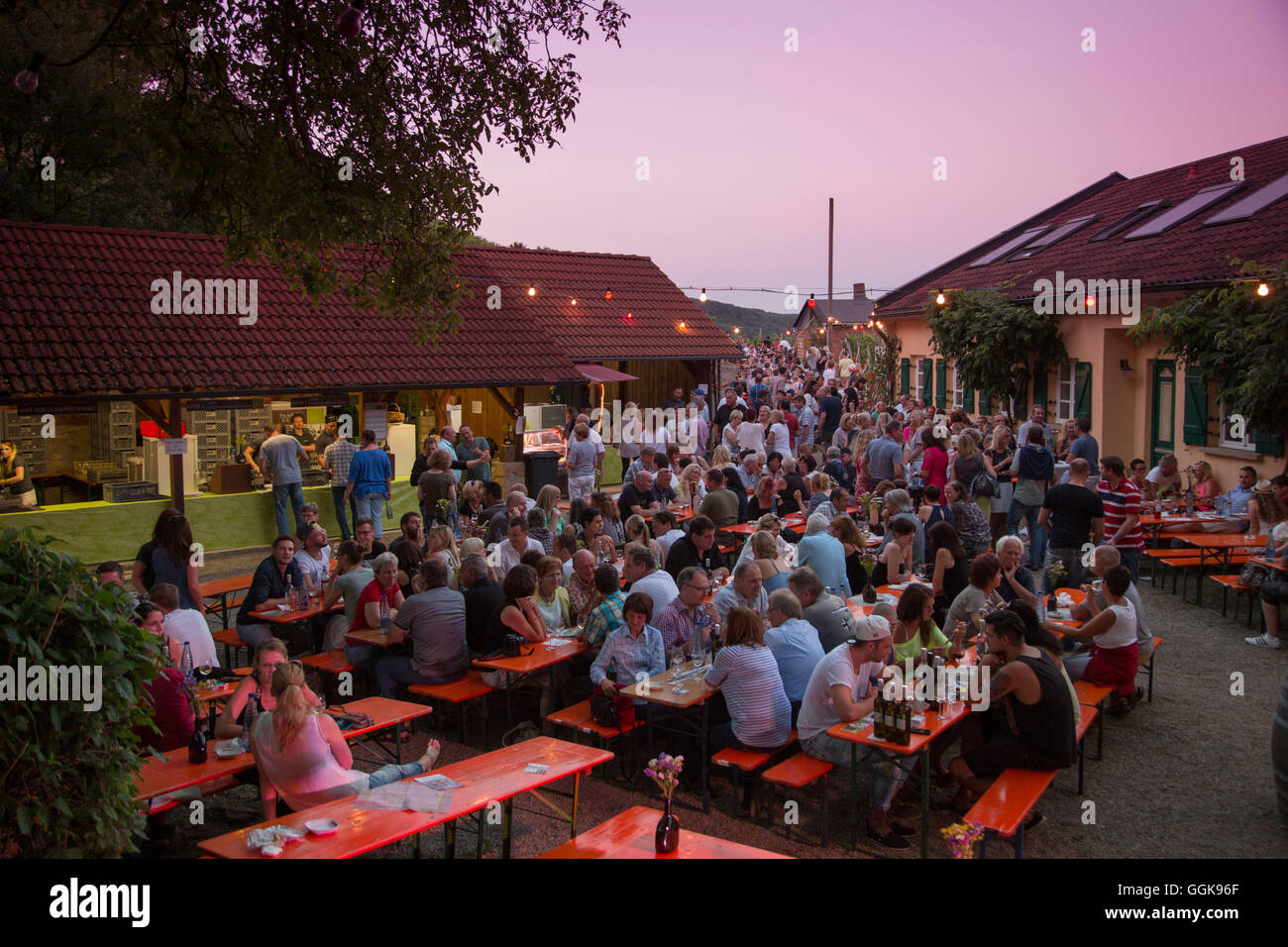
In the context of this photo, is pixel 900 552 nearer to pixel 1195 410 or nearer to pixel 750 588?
pixel 750 588

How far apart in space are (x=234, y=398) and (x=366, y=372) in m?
1.98

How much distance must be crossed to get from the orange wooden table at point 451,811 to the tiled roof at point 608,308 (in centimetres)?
1652

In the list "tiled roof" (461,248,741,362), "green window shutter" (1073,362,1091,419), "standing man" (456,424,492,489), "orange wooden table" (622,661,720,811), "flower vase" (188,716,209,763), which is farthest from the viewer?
"tiled roof" (461,248,741,362)

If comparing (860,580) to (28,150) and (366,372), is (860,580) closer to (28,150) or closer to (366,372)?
(366,372)

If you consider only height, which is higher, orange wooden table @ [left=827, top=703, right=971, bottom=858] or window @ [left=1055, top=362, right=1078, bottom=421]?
window @ [left=1055, top=362, right=1078, bottom=421]

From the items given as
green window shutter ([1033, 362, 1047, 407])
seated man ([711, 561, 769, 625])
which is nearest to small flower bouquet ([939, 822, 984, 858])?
seated man ([711, 561, 769, 625])

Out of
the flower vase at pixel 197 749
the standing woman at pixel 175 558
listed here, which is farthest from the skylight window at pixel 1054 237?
the flower vase at pixel 197 749

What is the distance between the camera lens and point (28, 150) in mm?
28703

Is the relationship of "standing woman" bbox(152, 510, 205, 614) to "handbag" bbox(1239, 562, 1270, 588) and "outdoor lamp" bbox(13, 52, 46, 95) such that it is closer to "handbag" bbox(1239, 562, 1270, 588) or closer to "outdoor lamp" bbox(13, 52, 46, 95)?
"outdoor lamp" bbox(13, 52, 46, 95)

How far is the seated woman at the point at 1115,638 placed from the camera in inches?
297

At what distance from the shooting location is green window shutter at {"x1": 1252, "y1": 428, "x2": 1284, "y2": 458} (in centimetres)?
1329

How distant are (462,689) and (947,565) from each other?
411 cm

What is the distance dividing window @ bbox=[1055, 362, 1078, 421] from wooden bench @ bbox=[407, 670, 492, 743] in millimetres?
13985

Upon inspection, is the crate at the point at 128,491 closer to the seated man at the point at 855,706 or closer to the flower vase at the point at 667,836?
the seated man at the point at 855,706
